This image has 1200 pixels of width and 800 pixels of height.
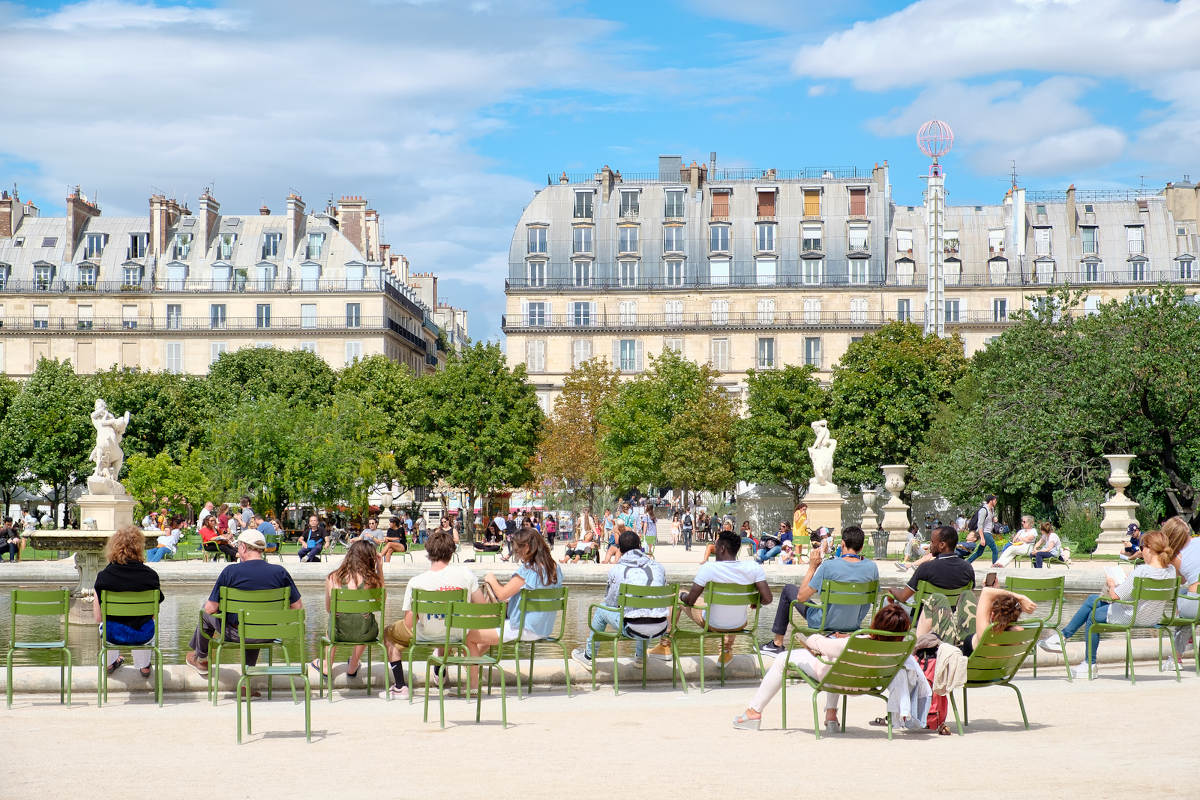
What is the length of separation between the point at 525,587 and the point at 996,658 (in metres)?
3.44

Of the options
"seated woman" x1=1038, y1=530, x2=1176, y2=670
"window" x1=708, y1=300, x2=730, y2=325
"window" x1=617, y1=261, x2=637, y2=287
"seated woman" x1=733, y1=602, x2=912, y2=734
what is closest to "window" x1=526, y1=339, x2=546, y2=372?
"window" x1=617, y1=261, x2=637, y2=287

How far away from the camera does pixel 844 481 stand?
50562 millimetres

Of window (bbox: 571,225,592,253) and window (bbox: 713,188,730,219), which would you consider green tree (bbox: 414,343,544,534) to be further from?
window (bbox: 713,188,730,219)

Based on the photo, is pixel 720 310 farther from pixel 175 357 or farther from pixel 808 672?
pixel 808 672

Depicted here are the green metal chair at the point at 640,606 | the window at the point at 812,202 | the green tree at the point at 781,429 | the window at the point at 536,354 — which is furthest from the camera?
the window at the point at 812,202

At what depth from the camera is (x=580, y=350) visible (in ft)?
222

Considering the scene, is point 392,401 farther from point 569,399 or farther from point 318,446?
point 318,446

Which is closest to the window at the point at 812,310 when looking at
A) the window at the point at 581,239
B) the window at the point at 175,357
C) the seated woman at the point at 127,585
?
the window at the point at 581,239

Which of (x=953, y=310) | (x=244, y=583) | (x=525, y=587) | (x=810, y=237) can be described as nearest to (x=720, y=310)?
(x=810, y=237)

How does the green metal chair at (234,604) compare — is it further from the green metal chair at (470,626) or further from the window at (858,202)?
the window at (858,202)

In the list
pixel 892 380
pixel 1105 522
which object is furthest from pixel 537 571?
pixel 892 380

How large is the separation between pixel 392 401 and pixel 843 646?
164 feet

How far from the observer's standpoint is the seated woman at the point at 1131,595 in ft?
37.4

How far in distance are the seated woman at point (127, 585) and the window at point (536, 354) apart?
57.5 meters
